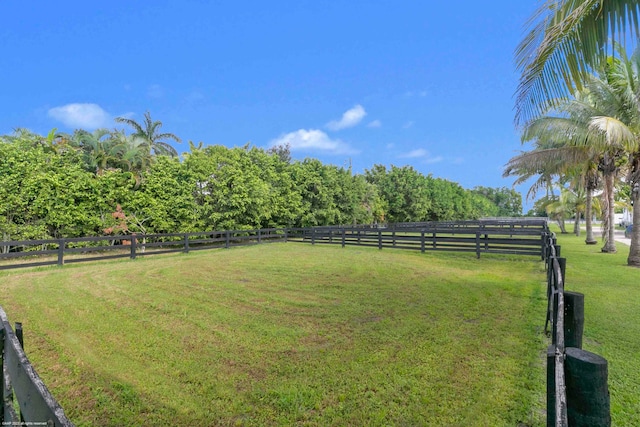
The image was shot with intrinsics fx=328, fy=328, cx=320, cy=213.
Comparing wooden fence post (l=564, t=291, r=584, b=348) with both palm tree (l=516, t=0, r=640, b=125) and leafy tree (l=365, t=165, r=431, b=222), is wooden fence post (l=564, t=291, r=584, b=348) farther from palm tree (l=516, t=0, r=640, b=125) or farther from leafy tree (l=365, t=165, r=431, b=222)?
leafy tree (l=365, t=165, r=431, b=222)

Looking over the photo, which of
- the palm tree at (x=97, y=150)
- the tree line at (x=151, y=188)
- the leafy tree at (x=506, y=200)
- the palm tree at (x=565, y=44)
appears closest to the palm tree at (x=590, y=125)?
the palm tree at (x=565, y=44)

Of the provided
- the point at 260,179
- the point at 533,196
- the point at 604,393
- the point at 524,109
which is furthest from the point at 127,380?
the point at 533,196

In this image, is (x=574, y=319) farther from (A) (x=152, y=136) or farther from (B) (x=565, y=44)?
(A) (x=152, y=136)

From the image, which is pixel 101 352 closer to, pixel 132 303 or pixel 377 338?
pixel 132 303

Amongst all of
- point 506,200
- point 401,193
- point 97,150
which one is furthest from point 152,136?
Result: point 506,200

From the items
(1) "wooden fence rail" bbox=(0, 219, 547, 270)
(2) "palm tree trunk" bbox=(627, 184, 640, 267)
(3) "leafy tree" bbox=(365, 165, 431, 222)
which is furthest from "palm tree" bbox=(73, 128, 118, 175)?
(3) "leafy tree" bbox=(365, 165, 431, 222)

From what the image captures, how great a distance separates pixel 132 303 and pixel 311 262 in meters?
6.33

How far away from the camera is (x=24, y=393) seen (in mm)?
1276

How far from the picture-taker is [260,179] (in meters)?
22.0

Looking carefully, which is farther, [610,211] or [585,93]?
[610,211]

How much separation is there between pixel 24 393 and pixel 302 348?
3.18m

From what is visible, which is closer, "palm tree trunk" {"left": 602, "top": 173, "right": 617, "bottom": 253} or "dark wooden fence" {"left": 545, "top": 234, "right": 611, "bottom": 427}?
"dark wooden fence" {"left": 545, "top": 234, "right": 611, "bottom": 427}

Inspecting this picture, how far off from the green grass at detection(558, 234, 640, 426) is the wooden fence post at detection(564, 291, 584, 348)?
831 millimetres

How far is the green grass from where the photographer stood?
3.00 meters
